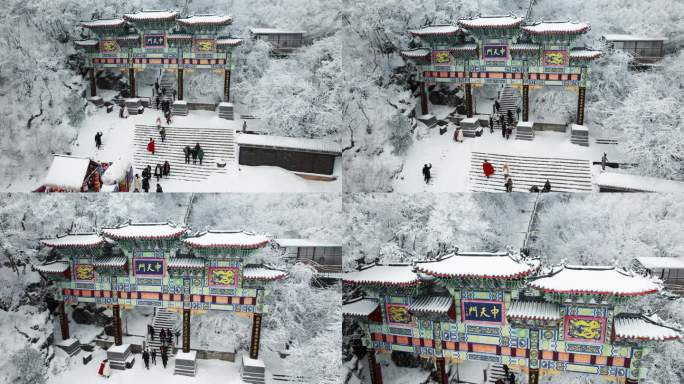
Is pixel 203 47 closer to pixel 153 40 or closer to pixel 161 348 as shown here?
pixel 153 40

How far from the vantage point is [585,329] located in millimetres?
8172

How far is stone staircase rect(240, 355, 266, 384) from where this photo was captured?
983 cm

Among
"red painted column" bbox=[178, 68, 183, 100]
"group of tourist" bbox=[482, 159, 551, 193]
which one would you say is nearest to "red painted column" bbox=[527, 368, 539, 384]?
"group of tourist" bbox=[482, 159, 551, 193]

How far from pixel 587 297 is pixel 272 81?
5.59 m

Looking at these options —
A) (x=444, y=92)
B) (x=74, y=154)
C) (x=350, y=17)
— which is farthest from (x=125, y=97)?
(x=444, y=92)

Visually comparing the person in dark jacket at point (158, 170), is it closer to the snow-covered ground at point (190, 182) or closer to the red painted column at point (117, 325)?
the snow-covered ground at point (190, 182)

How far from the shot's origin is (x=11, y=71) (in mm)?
8992

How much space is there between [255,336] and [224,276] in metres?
1.15

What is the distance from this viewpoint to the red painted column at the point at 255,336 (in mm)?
9953

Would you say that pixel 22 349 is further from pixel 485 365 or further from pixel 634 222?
pixel 634 222

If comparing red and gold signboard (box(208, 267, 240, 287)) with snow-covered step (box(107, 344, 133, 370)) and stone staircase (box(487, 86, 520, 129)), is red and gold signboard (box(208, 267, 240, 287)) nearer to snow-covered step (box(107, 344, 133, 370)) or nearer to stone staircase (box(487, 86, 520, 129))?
snow-covered step (box(107, 344, 133, 370))

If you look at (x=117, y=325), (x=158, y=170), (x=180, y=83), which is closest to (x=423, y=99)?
(x=180, y=83)

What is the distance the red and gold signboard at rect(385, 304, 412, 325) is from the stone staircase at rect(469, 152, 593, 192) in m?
2.16

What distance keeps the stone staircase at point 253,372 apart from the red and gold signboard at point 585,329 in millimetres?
4879
